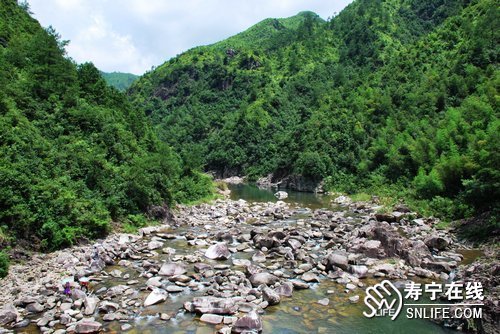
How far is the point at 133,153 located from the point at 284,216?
14561 mm

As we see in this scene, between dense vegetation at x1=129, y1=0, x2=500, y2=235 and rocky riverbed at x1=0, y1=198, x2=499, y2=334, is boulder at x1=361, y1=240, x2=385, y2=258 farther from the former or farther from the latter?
dense vegetation at x1=129, y1=0, x2=500, y2=235

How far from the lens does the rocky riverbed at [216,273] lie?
1148 centimetres

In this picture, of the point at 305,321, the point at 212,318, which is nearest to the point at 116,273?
the point at 212,318

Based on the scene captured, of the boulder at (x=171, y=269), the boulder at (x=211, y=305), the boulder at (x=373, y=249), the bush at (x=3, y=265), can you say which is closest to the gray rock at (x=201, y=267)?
the boulder at (x=171, y=269)

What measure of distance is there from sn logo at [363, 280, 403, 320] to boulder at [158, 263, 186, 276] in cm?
819

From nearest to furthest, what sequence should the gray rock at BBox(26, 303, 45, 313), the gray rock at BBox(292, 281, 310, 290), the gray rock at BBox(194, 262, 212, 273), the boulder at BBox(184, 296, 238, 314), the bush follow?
the gray rock at BBox(26, 303, 45, 313) < the boulder at BBox(184, 296, 238, 314) < the bush < the gray rock at BBox(292, 281, 310, 290) < the gray rock at BBox(194, 262, 212, 273)

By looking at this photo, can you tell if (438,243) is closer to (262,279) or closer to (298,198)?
(262,279)

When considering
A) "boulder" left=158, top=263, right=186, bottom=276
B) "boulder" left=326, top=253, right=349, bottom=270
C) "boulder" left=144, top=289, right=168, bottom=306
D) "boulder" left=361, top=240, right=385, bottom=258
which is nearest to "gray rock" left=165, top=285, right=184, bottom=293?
"boulder" left=144, top=289, right=168, bottom=306

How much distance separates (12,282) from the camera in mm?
13250

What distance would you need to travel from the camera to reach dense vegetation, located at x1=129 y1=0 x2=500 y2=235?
102 ft

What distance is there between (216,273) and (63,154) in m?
13.7

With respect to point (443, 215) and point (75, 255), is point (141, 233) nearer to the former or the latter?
point (75, 255)

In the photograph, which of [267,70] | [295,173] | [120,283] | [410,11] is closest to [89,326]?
[120,283]

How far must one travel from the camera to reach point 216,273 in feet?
52.3
